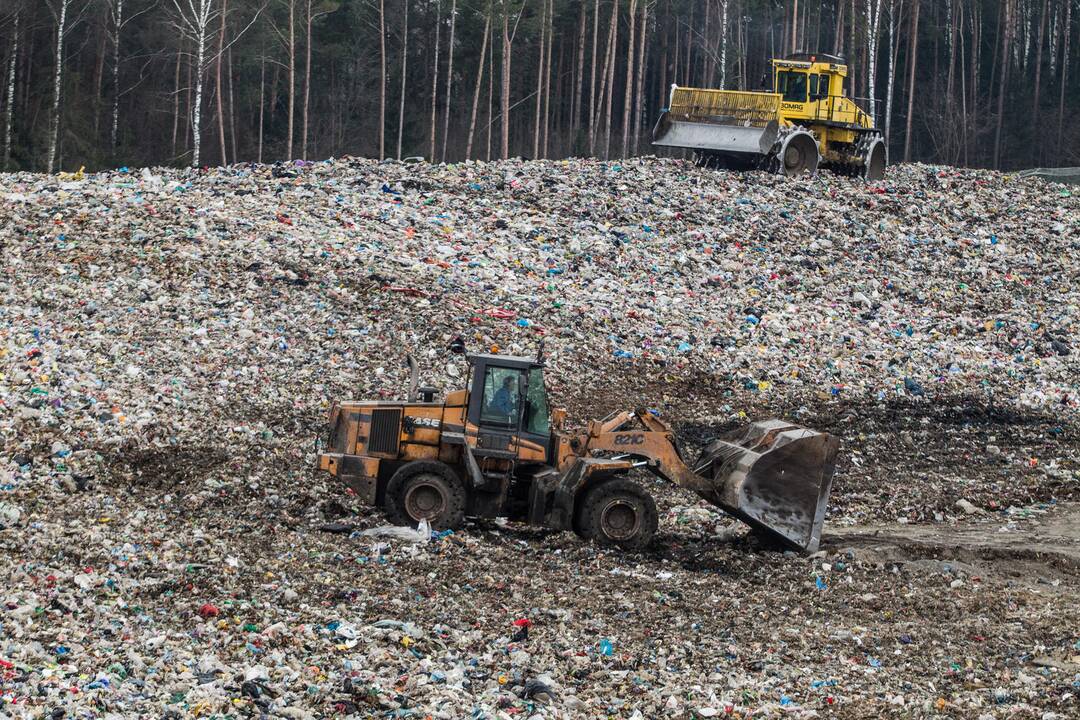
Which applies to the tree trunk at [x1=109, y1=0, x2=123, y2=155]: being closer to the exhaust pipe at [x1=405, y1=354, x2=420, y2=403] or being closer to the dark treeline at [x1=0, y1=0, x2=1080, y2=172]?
the dark treeline at [x1=0, y1=0, x2=1080, y2=172]

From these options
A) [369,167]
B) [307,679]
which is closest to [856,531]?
[307,679]

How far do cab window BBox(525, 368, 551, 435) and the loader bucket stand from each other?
1.49 metres

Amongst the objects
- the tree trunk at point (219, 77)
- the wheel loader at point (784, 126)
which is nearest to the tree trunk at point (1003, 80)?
the wheel loader at point (784, 126)

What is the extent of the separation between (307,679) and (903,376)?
10.3 metres

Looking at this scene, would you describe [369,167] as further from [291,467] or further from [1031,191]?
[1031,191]

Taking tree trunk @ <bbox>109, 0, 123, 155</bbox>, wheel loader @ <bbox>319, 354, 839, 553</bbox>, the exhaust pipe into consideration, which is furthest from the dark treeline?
wheel loader @ <bbox>319, 354, 839, 553</bbox>

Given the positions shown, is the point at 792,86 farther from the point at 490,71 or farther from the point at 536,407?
the point at 490,71

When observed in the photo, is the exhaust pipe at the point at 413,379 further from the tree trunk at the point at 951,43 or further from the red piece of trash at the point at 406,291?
the tree trunk at the point at 951,43

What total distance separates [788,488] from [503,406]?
221 cm

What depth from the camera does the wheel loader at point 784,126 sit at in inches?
879

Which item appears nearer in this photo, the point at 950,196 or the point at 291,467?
the point at 291,467

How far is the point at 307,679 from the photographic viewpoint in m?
6.06

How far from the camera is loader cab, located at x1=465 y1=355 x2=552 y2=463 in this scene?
927 centimetres

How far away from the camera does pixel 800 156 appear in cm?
2284
